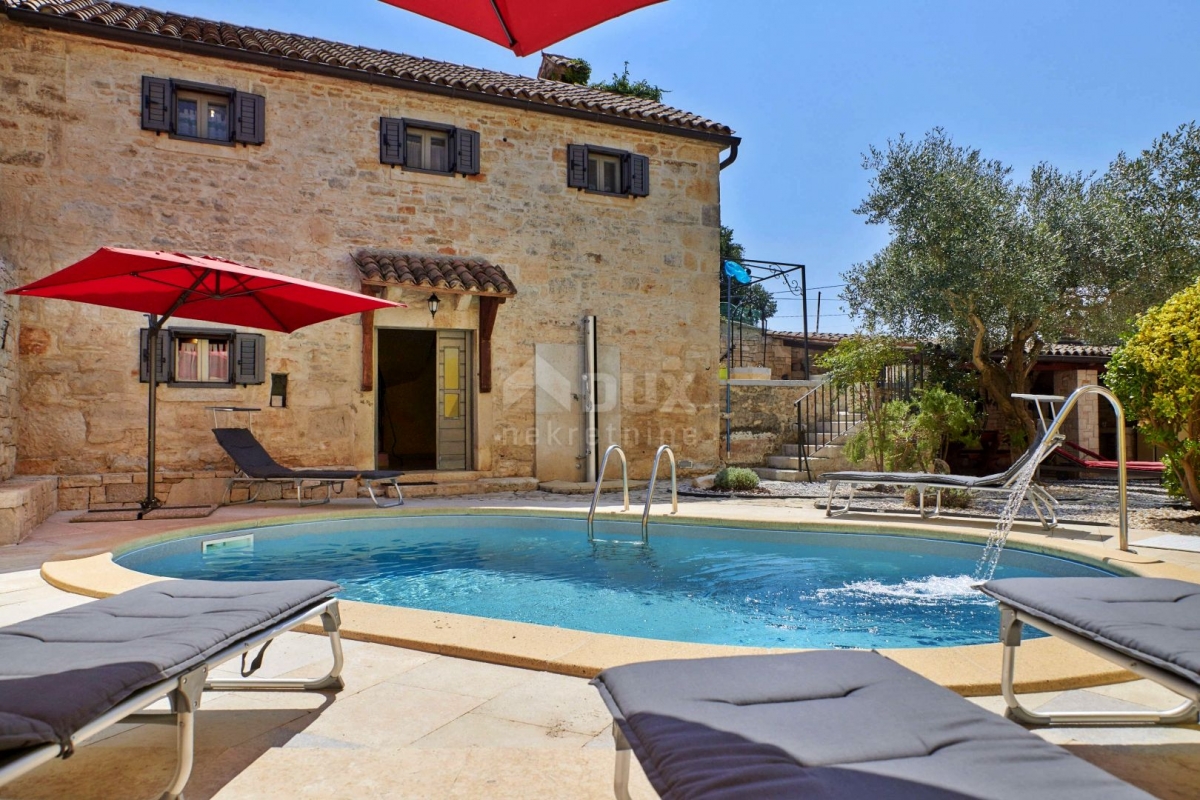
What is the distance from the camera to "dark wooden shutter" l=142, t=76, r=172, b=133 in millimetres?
8250

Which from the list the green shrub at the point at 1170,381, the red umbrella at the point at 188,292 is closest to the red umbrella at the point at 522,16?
the red umbrella at the point at 188,292

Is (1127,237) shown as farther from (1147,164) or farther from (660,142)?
(660,142)

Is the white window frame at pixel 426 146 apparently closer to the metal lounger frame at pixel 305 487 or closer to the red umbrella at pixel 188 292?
the red umbrella at pixel 188 292

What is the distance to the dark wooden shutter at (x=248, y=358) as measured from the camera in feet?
28.2

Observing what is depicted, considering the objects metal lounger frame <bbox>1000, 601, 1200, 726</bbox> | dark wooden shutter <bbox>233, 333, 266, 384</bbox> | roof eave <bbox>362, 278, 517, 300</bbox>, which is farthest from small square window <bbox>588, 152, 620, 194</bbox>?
metal lounger frame <bbox>1000, 601, 1200, 726</bbox>

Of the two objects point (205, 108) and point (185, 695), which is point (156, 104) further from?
point (185, 695)

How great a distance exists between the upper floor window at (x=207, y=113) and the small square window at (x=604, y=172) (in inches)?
167

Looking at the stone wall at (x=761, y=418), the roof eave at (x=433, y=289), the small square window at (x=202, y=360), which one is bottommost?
the stone wall at (x=761, y=418)

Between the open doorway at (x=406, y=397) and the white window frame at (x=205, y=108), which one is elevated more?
the white window frame at (x=205, y=108)

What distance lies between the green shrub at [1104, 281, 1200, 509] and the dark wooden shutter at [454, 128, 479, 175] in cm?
741

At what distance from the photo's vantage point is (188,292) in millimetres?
6172

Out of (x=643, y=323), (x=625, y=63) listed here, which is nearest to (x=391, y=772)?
(x=643, y=323)

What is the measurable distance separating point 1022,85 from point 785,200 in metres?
10.1

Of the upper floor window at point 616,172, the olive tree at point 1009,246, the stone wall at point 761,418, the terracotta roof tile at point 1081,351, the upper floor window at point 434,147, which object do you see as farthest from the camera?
the terracotta roof tile at point 1081,351
